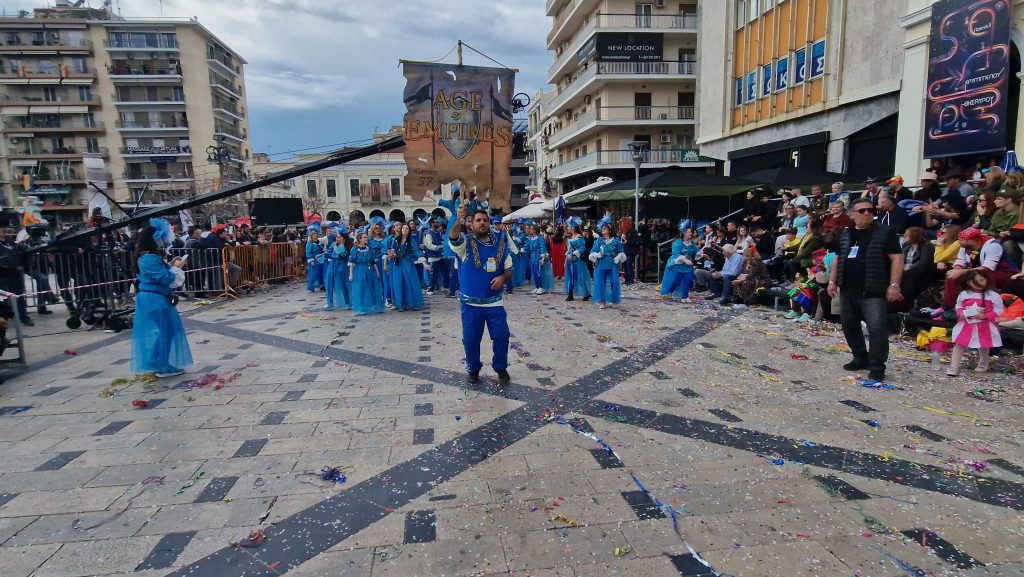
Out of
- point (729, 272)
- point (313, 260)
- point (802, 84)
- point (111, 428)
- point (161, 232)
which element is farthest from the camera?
point (802, 84)

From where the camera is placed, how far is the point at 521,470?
3.73 metres

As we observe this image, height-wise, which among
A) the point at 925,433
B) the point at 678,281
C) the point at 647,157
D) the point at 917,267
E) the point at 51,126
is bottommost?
the point at 925,433

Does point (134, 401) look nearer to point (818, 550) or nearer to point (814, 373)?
point (818, 550)

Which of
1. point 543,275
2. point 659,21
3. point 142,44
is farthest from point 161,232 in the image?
point 142,44

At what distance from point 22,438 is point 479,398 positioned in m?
4.00

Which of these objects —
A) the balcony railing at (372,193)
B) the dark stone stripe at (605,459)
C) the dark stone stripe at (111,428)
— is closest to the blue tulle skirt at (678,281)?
the dark stone stripe at (605,459)

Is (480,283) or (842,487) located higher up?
(480,283)

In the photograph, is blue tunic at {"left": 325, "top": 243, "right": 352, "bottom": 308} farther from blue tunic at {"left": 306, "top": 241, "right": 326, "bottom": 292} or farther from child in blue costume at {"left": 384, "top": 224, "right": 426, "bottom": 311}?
blue tunic at {"left": 306, "top": 241, "right": 326, "bottom": 292}

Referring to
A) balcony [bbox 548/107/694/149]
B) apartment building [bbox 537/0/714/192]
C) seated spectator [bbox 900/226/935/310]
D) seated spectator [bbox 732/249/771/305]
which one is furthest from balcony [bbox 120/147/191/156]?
seated spectator [bbox 900/226/935/310]

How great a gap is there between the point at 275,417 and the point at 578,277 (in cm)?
828

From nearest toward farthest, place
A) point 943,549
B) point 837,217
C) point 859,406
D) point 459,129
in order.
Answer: point 943,549
point 859,406
point 459,129
point 837,217

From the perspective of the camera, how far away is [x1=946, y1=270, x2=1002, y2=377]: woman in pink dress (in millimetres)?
5559

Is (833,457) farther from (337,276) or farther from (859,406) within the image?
(337,276)

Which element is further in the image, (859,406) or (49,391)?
(49,391)
